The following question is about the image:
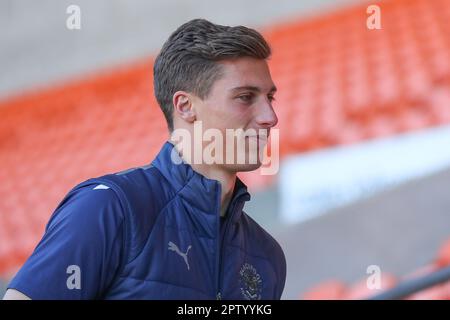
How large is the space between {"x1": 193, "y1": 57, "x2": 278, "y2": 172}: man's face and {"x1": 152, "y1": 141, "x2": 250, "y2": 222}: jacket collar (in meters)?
0.04

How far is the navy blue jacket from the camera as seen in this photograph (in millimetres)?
920

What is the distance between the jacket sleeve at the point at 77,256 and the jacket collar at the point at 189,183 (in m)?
0.13

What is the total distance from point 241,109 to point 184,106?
78 mm

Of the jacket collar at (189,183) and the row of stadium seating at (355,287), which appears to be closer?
the jacket collar at (189,183)

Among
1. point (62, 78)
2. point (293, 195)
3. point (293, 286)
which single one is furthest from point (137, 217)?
point (62, 78)

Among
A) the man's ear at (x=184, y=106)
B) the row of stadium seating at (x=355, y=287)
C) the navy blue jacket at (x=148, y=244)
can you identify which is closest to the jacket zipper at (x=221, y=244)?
the navy blue jacket at (x=148, y=244)

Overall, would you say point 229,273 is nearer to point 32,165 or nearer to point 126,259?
point 126,259

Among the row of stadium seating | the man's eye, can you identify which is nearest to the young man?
the man's eye

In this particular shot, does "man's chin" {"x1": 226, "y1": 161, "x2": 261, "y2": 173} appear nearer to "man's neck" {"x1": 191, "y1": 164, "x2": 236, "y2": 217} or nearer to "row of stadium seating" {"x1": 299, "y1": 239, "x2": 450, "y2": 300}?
"man's neck" {"x1": 191, "y1": 164, "x2": 236, "y2": 217}

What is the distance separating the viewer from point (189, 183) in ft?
3.50

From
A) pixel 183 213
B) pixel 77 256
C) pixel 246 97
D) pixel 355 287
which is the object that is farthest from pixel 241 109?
pixel 355 287

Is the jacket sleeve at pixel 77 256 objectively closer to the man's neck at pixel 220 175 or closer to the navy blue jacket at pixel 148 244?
the navy blue jacket at pixel 148 244

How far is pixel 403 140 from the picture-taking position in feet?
11.1

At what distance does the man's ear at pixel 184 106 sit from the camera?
1103 millimetres
